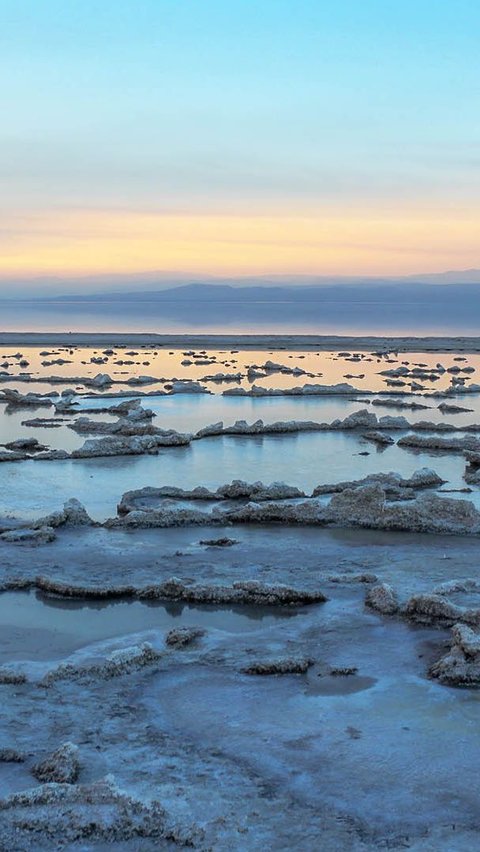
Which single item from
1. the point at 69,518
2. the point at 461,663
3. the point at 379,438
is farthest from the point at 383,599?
the point at 379,438

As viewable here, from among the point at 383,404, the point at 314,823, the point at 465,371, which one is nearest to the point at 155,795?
the point at 314,823

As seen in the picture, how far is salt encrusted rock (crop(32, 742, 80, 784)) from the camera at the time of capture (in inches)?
216

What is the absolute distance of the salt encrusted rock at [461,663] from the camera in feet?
22.5

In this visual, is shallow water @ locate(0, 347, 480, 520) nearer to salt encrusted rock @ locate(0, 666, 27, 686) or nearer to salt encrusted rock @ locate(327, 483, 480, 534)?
salt encrusted rock @ locate(327, 483, 480, 534)

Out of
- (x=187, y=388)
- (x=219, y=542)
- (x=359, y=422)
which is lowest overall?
(x=219, y=542)

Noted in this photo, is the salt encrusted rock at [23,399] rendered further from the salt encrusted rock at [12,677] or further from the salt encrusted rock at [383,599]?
the salt encrusted rock at [12,677]

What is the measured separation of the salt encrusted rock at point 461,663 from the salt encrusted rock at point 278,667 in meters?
0.92

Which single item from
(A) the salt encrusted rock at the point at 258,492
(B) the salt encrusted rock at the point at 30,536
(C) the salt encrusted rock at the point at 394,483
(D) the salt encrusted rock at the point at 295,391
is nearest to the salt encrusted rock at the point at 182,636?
(B) the salt encrusted rock at the point at 30,536

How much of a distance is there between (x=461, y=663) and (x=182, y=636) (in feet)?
7.04

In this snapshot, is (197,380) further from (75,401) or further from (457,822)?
(457,822)

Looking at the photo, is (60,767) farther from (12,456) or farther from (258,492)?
(12,456)

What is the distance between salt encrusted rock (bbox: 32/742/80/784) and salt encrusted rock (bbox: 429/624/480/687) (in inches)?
105

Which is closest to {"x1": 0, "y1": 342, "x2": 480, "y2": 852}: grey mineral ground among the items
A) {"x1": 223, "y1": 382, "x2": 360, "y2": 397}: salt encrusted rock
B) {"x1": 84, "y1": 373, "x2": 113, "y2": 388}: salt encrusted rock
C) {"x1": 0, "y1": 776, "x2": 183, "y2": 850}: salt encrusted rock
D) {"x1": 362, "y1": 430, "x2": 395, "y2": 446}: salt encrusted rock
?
{"x1": 0, "y1": 776, "x2": 183, "y2": 850}: salt encrusted rock

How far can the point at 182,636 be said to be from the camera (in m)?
7.75
